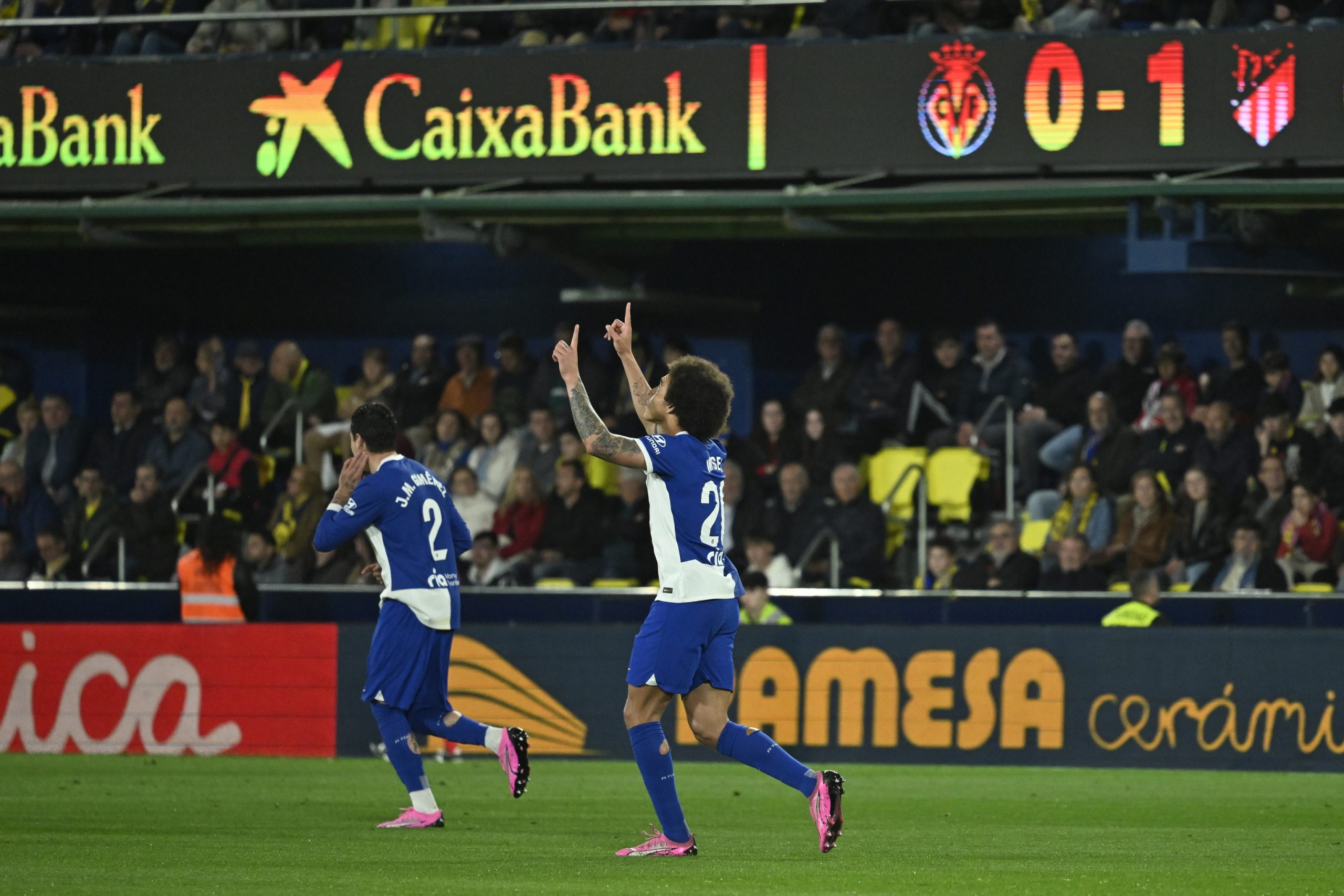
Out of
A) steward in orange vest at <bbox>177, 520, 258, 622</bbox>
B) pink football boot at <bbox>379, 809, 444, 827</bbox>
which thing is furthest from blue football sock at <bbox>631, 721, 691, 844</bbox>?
steward in orange vest at <bbox>177, 520, 258, 622</bbox>

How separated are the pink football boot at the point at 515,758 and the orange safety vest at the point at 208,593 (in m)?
6.48

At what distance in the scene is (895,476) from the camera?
17453 millimetres

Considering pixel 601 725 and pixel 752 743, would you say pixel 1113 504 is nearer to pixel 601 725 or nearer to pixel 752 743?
pixel 601 725

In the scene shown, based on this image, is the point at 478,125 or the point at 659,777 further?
the point at 478,125

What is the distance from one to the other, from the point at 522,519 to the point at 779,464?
2.20 m

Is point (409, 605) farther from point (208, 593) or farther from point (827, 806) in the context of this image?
point (208, 593)

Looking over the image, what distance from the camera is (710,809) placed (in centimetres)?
1100

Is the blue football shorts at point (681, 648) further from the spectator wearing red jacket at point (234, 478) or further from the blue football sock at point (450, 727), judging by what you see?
the spectator wearing red jacket at point (234, 478)

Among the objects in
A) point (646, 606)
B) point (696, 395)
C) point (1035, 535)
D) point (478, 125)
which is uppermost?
point (478, 125)

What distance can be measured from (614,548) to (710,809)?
6.10 metres

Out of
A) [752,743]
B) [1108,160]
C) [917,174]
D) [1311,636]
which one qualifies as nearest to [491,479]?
[917,174]

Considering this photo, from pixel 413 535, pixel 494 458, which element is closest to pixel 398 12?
pixel 494 458

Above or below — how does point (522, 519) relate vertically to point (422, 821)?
above

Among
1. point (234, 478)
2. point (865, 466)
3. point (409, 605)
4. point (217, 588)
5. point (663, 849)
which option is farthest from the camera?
point (234, 478)
